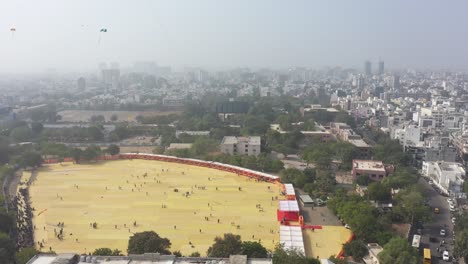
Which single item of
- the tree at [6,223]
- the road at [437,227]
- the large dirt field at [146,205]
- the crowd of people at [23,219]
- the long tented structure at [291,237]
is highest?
the tree at [6,223]

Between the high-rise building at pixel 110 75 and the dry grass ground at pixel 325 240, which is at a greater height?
the high-rise building at pixel 110 75

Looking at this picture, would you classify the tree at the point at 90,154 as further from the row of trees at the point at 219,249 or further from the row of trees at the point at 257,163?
the row of trees at the point at 219,249

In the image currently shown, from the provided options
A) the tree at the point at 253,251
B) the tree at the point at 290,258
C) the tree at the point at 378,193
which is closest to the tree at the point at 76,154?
the tree at the point at 253,251

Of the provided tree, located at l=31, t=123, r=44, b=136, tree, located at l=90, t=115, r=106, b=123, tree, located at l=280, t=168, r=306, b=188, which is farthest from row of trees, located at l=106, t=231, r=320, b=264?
tree, located at l=90, t=115, r=106, b=123

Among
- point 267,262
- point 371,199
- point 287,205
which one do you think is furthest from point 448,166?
point 267,262

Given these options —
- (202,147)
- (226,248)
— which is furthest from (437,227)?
(202,147)

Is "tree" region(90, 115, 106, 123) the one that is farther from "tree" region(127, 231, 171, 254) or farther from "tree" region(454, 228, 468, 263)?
"tree" region(454, 228, 468, 263)

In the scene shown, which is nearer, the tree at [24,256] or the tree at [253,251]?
the tree at [24,256]
